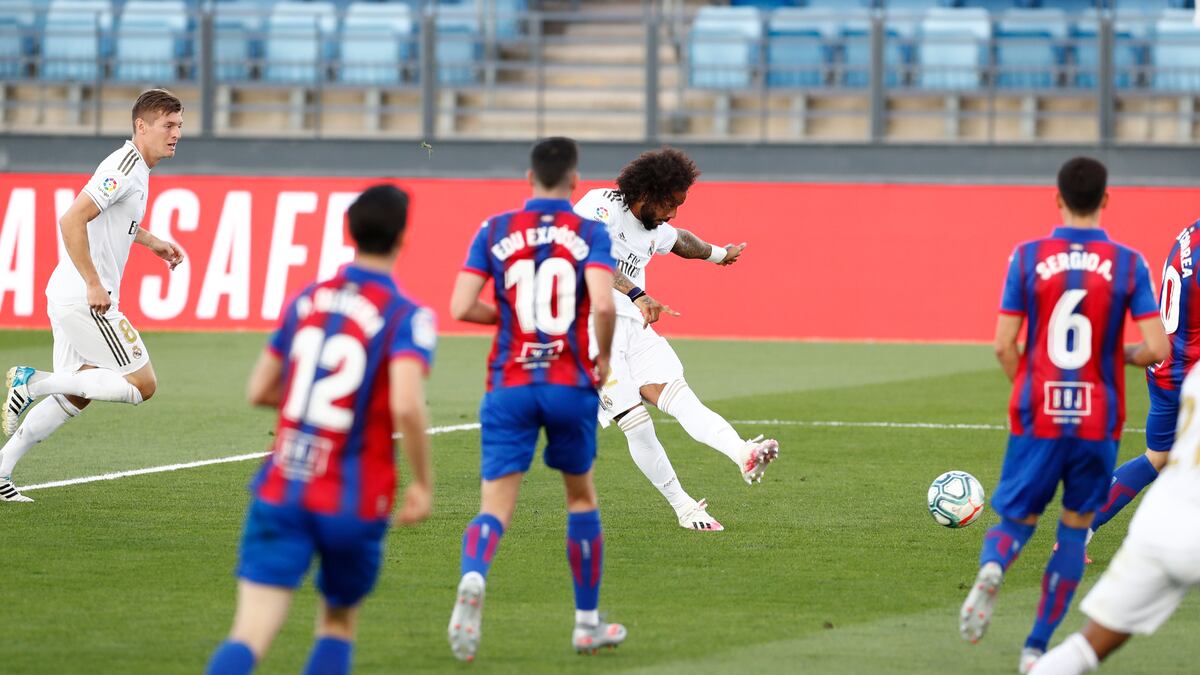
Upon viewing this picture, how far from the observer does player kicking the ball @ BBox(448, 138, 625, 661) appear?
247 inches

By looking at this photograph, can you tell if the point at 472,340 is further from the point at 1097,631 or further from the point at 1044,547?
the point at 1097,631

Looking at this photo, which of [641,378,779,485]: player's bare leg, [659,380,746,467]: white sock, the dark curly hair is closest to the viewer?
the dark curly hair

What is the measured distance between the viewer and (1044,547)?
27.8ft

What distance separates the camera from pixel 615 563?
8.00 meters

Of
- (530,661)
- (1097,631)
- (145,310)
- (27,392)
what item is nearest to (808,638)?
(530,661)

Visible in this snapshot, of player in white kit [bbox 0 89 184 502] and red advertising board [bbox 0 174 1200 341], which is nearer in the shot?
player in white kit [bbox 0 89 184 502]

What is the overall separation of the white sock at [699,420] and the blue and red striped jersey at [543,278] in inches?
107

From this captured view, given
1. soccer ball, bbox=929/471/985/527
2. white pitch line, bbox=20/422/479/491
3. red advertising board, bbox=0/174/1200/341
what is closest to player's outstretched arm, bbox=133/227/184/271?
white pitch line, bbox=20/422/479/491

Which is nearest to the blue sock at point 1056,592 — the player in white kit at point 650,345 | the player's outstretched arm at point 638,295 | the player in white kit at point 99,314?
the player's outstretched arm at point 638,295

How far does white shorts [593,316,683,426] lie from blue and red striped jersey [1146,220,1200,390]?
8.05 ft

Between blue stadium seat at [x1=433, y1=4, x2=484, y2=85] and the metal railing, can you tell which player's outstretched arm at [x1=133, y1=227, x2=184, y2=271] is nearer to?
the metal railing

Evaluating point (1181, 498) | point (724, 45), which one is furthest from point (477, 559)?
point (724, 45)

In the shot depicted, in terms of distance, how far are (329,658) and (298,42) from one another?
19.2 meters

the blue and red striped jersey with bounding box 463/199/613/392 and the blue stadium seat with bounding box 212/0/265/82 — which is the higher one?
the blue stadium seat with bounding box 212/0/265/82
